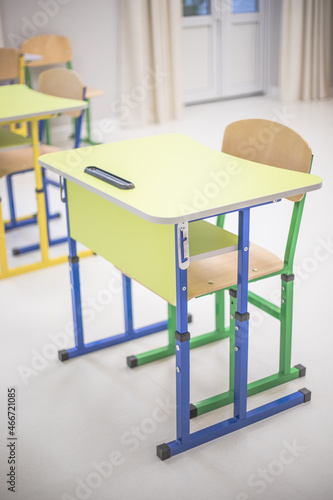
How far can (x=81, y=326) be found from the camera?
2.37 metres

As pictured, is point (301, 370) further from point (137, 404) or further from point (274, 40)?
point (274, 40)

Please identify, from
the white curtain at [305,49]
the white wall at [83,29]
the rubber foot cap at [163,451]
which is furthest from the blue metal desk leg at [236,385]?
the white curtain at [305,49]

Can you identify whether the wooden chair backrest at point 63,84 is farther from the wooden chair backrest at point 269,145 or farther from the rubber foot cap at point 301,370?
the rubber foot cap at point 301,370

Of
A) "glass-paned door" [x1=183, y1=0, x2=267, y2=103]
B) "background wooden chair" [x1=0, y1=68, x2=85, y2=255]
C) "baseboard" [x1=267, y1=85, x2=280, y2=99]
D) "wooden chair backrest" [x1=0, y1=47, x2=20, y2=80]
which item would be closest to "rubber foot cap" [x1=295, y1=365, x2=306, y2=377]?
"background wooden chair" [x1=0, y1=68, x2=85, y2=255]

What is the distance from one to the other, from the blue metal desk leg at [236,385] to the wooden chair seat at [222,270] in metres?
0.09

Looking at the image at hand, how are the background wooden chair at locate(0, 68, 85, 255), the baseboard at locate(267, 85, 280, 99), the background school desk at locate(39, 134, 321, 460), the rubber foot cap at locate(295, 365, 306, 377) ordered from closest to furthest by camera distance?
the background school desk at locate(39, 134, 321, 460)
the rubber foot cap at locate(295, 365, 306, 377)
the background wooden chair at locate(0, 68, 85, 255)
the baseboard at locate(267, 85, 280, 99)

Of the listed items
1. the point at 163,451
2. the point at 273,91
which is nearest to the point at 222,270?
the point at 163,451

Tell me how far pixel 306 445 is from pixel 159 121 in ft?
14.7

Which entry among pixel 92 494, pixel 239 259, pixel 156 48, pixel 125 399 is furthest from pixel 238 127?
pixel 156 48

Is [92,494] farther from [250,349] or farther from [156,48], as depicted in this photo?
[156,48]

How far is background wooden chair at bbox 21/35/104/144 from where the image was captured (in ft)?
16.9

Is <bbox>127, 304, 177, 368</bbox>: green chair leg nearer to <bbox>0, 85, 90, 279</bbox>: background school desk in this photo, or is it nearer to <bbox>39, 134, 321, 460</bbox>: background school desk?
<bbox>39, 134, 321, 460</bbox>: background school desk

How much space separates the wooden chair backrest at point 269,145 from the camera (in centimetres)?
199

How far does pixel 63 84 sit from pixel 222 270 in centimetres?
183
